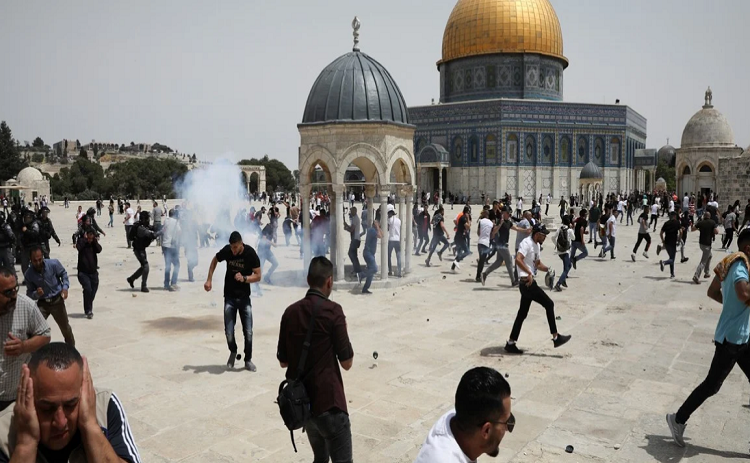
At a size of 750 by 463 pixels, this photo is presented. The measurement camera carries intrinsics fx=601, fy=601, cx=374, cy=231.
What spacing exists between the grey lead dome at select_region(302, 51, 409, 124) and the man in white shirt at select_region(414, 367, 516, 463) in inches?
449

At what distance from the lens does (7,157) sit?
68.5 m

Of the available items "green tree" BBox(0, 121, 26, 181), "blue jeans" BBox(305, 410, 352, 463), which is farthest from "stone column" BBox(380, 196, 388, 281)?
"green tree" BBox(0, 121, 26, 181)

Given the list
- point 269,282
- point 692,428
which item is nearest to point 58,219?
point 269,282

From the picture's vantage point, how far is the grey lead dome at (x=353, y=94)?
44.5 feet

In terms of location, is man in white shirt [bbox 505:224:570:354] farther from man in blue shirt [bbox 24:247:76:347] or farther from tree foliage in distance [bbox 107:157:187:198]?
tree foliage in distance [bbox 107:157:187:198]

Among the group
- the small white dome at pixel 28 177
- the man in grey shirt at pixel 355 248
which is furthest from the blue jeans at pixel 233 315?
the small white dome at pixel 28 177

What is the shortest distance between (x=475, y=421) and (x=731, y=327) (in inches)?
142

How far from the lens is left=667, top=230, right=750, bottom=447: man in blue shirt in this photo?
Result: 4.96 metres

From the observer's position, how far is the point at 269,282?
46.3 ft

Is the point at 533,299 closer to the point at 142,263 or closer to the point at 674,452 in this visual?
the point at 674,452

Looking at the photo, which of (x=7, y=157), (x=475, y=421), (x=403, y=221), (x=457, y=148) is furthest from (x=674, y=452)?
(x=7, y=157)

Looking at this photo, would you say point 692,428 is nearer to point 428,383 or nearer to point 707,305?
point 428,383

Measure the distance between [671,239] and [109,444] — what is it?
14383mm

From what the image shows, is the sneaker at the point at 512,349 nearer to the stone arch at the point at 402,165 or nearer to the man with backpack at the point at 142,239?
the stone arch at the point at 402,165
